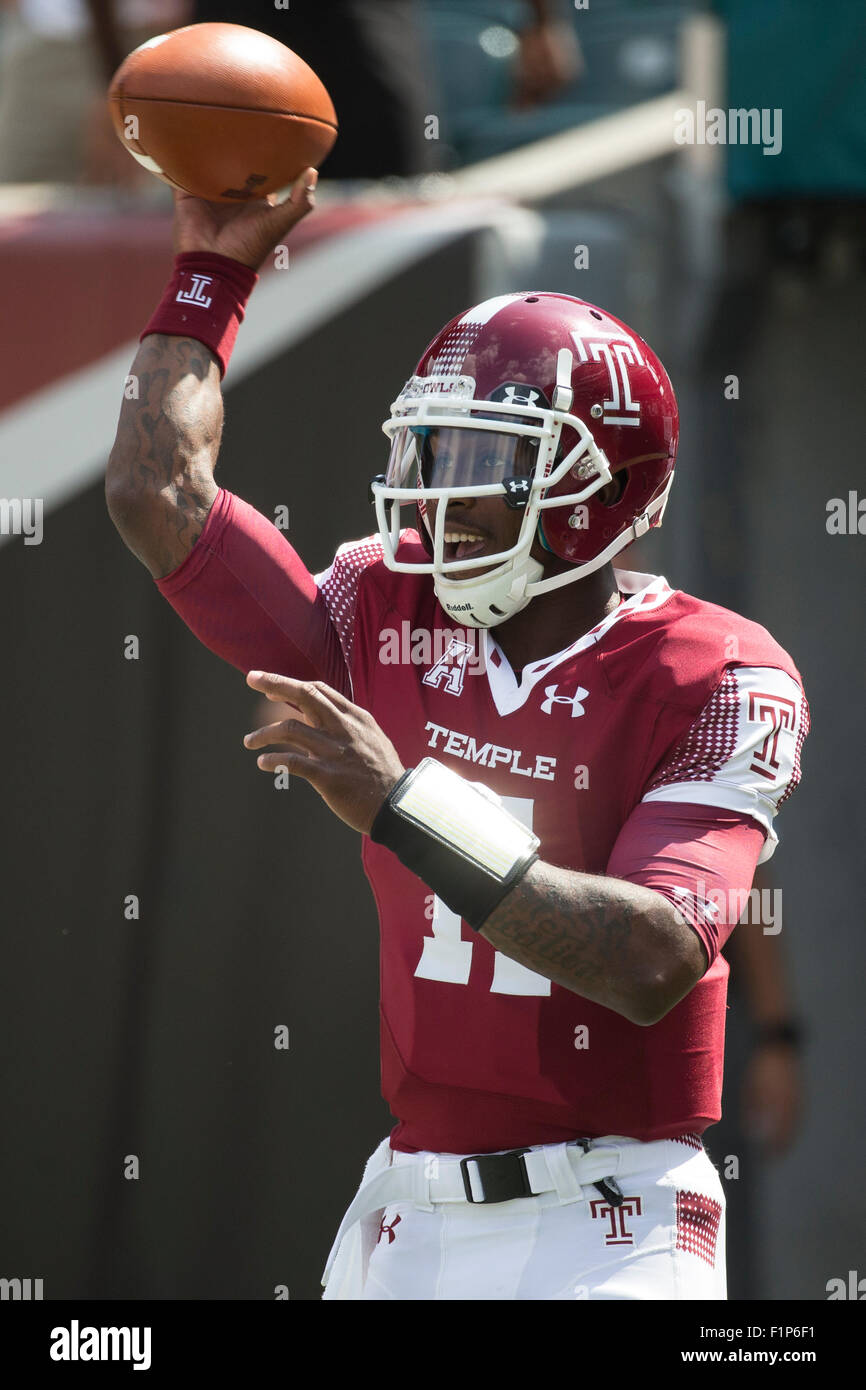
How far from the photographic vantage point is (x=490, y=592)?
7.07ft

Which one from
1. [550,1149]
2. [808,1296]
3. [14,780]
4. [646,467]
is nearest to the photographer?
[550,1149]

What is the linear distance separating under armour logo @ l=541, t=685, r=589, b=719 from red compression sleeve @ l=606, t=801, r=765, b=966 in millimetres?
170

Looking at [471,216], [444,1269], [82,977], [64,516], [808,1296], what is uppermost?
[471,216]

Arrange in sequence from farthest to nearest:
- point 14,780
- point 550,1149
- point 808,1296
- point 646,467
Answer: point 808,1296, point 14,780, point 646,467, point 550,1149

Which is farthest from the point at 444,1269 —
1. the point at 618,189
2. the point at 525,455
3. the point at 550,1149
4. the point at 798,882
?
the point at 618,189

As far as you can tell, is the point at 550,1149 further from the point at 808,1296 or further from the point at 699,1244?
the point at 808,1296

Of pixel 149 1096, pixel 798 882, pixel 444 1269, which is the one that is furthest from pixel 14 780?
pixel 798 882

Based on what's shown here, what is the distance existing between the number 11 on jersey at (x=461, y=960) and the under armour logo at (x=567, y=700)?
0.41ft

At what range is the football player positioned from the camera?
208 cm

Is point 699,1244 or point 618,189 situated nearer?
point 699,1244

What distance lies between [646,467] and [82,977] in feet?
7.15

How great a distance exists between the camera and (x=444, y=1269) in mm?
2131

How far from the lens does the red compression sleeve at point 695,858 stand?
1.90 metres

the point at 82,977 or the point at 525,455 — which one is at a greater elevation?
the point at 525,455
